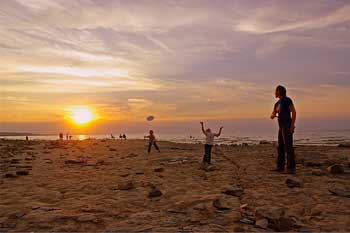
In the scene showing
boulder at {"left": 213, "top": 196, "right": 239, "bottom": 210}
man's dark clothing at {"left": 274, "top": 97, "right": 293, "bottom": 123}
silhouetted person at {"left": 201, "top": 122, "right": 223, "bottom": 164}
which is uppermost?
man's dark clothing at {"left": 274, "top": 97, "right": 293, "bottom": 123}

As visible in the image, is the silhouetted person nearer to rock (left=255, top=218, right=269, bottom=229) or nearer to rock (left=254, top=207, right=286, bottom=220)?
rock (left=254, top=207, right=286, bottom=220)

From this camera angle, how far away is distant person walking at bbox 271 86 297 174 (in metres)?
10.1

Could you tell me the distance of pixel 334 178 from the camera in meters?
9.11

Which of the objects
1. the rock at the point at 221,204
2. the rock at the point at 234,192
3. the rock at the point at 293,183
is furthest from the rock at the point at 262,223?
the rock at the point at 293,183

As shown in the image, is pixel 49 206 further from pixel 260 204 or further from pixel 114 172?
pixel 114 172

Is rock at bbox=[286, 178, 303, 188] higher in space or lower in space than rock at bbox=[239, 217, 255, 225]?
higher

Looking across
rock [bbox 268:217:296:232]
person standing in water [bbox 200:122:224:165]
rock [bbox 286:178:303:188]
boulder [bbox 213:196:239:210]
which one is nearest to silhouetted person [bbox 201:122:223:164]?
person standing in water [bbox 200:122:224:165]

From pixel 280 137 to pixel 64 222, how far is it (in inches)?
286

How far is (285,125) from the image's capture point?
10.2m

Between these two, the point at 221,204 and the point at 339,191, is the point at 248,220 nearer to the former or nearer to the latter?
the point at 221,204

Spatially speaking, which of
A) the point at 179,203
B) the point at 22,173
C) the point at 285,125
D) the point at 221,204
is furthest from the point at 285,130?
the point at 22,173

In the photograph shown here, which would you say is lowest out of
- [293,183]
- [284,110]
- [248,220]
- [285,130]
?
[248,220]

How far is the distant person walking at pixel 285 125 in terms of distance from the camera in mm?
10125

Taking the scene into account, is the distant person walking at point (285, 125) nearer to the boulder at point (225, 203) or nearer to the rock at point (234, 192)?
the rock at point (234, 192)
